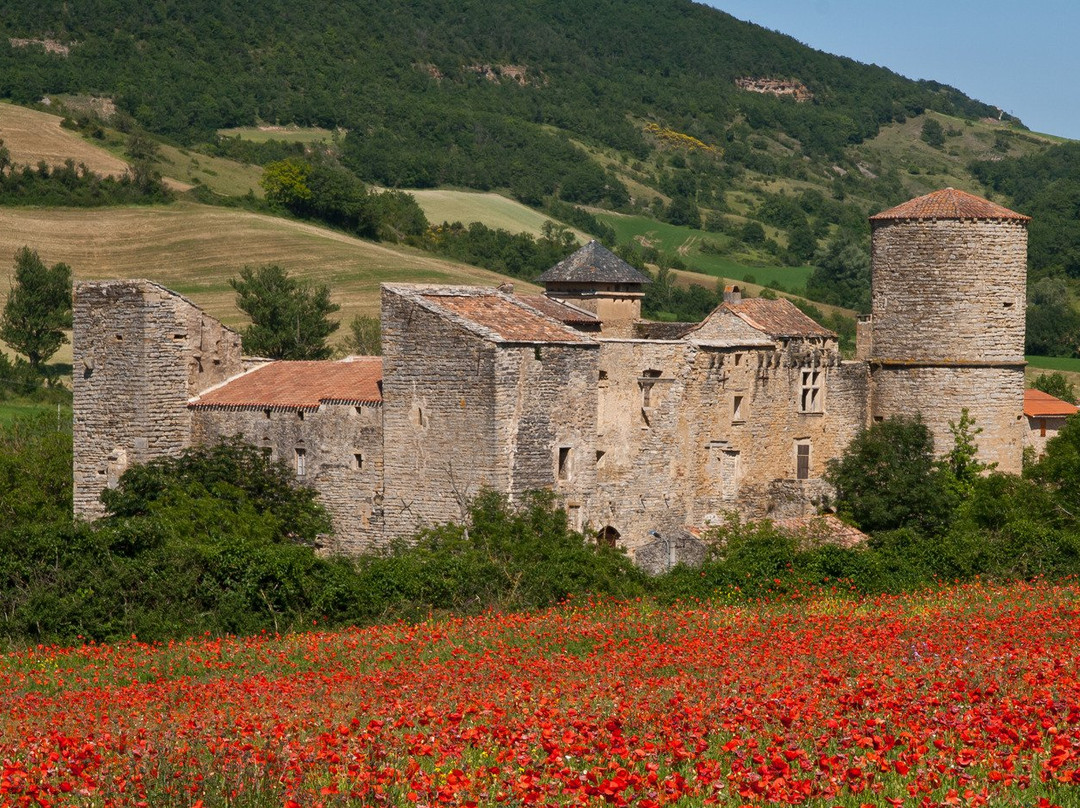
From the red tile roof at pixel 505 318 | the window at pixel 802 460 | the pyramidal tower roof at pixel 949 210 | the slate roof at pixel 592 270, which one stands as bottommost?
the window at pixel 802 460

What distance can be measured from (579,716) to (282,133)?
11788 centimetres

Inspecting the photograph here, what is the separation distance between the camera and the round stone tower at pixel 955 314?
3788 cm

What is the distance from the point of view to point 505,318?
3284 centimetres

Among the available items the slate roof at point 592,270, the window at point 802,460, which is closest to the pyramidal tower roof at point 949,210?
the window at point 802,460

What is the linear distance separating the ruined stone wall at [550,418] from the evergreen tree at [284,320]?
976 inches

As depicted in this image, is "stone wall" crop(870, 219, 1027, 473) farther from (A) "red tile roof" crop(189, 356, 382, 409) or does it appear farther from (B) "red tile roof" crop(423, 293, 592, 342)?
(A) "red tile roof" crop(189, 356, 382, 409)

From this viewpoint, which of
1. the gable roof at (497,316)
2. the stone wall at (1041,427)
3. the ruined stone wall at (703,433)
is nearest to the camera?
the gable roof at (497,316)

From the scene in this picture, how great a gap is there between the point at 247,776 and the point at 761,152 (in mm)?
158162

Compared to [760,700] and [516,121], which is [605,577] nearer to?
[760,700]

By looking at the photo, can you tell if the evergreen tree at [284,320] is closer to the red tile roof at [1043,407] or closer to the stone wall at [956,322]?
the red tile roof at [1043,407]

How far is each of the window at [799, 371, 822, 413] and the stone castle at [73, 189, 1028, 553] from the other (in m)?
0.05

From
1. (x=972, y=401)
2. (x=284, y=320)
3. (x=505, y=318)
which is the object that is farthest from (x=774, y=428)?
(x=284, y=320)

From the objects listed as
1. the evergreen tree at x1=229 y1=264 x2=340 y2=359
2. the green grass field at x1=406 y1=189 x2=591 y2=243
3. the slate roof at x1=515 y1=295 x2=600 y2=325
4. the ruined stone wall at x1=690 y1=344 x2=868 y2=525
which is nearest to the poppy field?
the ruined stone wall at x1=690 y1=344 x2=868 y2=525

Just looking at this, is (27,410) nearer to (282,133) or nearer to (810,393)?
(810,393)
